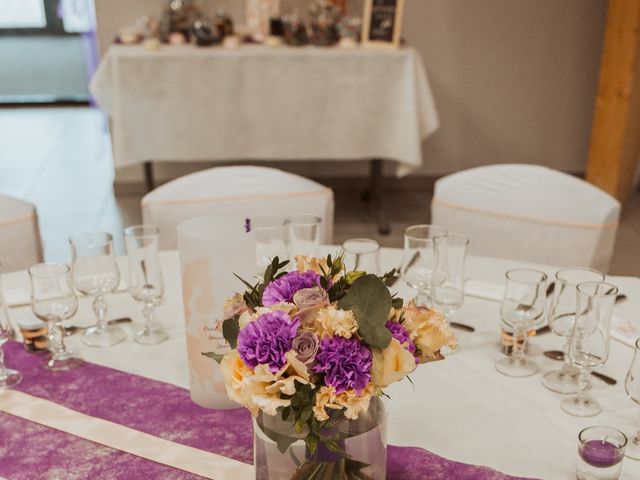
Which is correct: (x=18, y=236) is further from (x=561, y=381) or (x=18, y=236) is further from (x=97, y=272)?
(x=561, y=381)

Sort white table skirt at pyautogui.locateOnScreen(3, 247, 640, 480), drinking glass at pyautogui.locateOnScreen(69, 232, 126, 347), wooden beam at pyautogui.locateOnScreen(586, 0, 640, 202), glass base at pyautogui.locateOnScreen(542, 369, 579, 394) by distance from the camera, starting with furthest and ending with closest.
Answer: wooden beam at pyautogui.locateOnScreen(586, 0, 640, 202) < drinking glass at pyautogui.locateOnScreen(69, 232, 126, 347) < glass base at pyautogui.locateOnScreen(542, 369, 579, 394) < white table skirt at pyautogui.locateOnScreen(3, 247, 640, 480)

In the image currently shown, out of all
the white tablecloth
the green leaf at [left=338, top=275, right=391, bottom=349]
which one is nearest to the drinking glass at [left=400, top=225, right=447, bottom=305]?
the green leaf at [left=338, top=275, right=391, bottom=349]

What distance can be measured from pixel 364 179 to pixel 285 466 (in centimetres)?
417

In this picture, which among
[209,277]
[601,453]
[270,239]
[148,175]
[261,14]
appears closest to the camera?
[601,453]

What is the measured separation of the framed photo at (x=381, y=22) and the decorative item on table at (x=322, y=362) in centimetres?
327

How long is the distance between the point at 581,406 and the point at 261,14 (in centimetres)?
340

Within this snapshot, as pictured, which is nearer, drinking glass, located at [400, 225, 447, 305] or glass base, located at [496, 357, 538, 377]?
glass base, located at [496, 357, 538, 377]

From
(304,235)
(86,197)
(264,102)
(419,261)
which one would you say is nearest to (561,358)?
(419,261)

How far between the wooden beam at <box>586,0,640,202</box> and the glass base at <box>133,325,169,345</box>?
364cm

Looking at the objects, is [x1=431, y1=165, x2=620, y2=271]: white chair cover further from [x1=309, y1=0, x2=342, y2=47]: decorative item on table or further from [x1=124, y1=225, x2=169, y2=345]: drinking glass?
[x1=309, y1=0, x2=342, y2=47]: decorative item on table

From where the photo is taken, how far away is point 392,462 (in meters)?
1.12

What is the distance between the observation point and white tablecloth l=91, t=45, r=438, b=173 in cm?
393

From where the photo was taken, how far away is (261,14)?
4.21 metres

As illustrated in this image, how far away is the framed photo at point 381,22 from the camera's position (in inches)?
158
